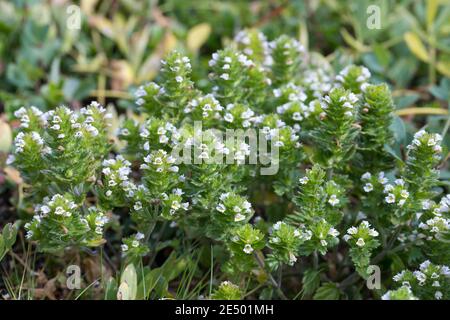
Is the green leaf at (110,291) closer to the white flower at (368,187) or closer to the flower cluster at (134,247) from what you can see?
the flower cluster at (134,247)

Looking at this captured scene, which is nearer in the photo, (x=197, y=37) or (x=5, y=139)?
(x=5, y=139)

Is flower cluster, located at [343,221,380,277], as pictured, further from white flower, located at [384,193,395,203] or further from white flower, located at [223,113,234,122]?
white flower, located at [223,113,234,122]

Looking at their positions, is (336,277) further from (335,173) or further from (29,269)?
(29,269)

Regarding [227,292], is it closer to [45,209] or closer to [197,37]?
[45,209]

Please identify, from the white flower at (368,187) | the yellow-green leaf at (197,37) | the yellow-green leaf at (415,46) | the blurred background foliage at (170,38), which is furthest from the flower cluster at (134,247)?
the yellow-green leaf at (415,46)

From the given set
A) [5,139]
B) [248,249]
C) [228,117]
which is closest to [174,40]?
[5,139]

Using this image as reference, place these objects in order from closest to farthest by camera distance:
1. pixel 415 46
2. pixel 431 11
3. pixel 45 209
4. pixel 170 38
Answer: pixel 45 209, pixel 415 46, pixel 431 11, pixel 170 38
